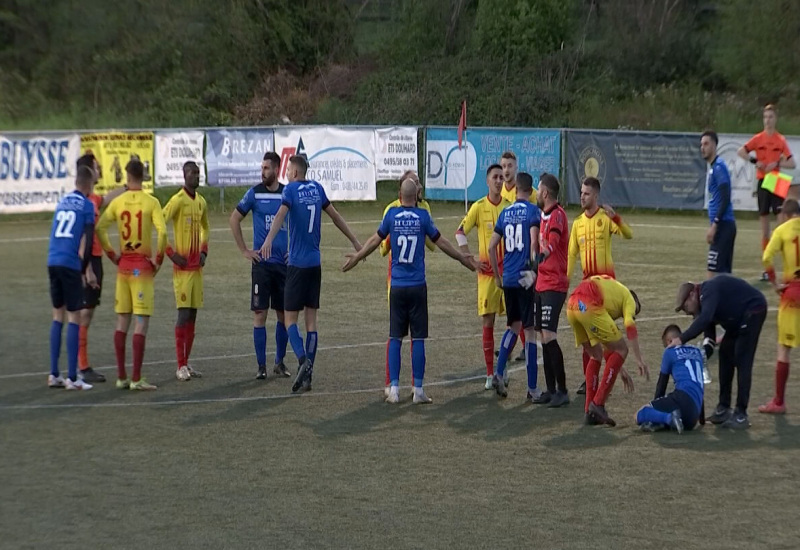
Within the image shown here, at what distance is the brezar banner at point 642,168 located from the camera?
29.8 metres

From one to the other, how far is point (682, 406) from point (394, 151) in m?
22.1

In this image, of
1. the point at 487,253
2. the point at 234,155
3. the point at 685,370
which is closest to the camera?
the point at 685,370

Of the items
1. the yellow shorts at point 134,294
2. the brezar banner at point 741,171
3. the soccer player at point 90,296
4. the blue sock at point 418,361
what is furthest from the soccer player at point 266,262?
the brezar banner at point 741,171

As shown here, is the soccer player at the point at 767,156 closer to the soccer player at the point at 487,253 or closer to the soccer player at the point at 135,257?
the soccer player at the point at 487,253

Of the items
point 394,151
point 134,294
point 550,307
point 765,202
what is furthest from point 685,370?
point 394,151

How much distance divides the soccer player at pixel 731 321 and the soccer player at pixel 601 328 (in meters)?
0.48

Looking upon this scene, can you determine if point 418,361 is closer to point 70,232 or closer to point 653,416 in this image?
point 653,416

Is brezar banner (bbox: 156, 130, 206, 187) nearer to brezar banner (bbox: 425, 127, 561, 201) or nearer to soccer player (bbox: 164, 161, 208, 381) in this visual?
brezar banner (bbox: 425, 127, 561, 201)

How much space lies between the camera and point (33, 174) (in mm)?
27891

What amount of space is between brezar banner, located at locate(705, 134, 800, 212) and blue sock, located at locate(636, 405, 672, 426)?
19579 mm

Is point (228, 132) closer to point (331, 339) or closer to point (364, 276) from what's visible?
point (364, 276)

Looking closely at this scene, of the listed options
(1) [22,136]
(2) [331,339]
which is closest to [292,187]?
(2) [331,339]

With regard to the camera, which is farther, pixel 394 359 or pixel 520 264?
pixel 520 264

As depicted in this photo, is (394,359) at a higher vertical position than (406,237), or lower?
lower
